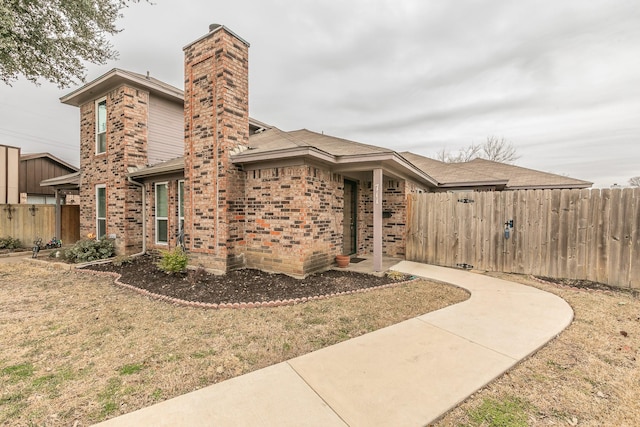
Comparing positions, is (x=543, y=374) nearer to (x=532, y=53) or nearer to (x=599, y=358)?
(x=599, y=358)

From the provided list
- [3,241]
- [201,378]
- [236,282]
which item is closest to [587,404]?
[201,378]

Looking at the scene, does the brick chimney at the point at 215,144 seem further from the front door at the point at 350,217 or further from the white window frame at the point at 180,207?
the front door at the point at 350,217

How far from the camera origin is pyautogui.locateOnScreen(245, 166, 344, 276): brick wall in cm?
596

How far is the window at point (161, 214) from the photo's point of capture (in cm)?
859

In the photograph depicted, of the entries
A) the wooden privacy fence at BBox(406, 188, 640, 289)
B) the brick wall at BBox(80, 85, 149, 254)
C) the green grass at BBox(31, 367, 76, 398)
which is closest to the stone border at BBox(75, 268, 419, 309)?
the green grass at BBox(31, 367, 76, 398)

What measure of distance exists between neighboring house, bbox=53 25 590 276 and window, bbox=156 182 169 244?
1.3 inches

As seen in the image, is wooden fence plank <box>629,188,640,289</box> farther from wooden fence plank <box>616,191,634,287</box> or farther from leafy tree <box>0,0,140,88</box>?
leafy tree <box>0,0,140,88</box>

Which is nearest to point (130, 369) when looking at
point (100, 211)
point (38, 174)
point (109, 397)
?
point (109, 397)

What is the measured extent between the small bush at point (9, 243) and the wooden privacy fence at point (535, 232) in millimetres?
16041

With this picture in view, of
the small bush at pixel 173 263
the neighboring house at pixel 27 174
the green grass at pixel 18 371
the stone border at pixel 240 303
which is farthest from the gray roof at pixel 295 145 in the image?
the neighboring house at pixel 27 174

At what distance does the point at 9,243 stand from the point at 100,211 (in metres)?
5.28

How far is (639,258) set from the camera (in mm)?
5277

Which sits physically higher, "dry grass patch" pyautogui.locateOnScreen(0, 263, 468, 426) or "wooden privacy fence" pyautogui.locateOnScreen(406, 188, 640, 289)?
"wooden privacy fence" pyautogui.locateOnScreen(406, 188, 640, 289)

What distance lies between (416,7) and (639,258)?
775cm
